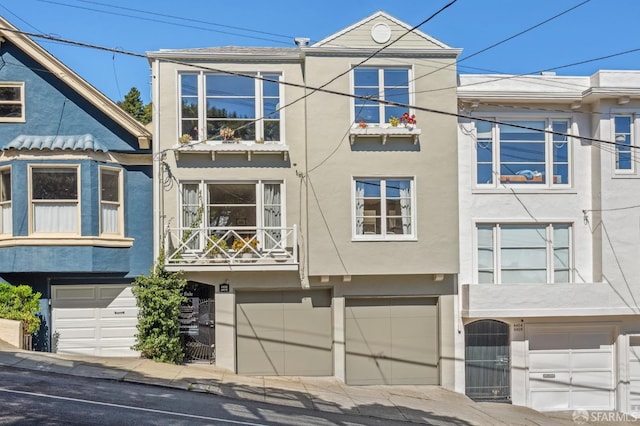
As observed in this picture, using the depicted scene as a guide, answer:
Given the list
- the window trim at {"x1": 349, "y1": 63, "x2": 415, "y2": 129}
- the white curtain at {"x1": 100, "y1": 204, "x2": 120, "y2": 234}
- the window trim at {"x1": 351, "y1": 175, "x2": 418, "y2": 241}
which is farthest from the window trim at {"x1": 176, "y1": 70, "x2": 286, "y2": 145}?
the white curtain at {"x1": 100, "y1": 204, "x2": 120, "y2": 234}

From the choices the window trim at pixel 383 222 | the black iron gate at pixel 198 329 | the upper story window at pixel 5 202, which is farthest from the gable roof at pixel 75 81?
the window trim at pixel 383 222

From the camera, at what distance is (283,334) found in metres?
14.6

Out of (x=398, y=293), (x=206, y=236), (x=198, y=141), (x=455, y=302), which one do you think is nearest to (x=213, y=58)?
(x=198, y=141)


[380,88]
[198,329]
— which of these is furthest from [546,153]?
[198,329]

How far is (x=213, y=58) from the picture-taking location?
14336 millimetres

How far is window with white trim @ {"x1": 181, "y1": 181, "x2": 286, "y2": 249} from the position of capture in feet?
47.2

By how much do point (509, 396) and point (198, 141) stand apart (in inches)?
416

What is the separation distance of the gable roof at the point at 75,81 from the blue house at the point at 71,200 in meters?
0.03

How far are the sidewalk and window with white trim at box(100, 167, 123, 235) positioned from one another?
331cm

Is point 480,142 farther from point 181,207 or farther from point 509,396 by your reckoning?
point 181,207

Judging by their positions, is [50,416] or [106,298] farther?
[106,298]

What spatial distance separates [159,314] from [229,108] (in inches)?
217

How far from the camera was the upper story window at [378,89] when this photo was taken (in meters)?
14.3

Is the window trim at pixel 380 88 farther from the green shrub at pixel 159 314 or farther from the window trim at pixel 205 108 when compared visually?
the green shrub at pixel 159 314
